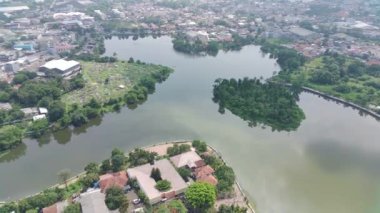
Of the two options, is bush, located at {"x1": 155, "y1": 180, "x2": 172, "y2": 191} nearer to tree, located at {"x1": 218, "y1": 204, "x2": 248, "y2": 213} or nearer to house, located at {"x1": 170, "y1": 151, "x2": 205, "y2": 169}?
house, located at {"x1": 170, "y1": 151, "x2": 205, "y2": 169}

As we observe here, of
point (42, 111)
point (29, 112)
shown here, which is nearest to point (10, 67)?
point (29, 112)

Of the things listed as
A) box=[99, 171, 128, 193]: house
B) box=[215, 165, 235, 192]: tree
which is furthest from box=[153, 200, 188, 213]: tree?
box=[99, 171, 128, 193]: house

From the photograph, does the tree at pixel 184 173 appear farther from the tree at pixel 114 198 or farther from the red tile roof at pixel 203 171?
the tree at pixel 114 198

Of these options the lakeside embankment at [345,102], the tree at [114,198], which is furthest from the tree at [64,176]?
the lakeside embankment at [345,102]

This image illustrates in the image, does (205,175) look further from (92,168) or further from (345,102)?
(345,102)

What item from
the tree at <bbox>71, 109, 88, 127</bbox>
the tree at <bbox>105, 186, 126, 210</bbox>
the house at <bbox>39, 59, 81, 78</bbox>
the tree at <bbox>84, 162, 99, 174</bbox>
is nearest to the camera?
the tree at <bbox>105, 186, 126, 210</bbox>

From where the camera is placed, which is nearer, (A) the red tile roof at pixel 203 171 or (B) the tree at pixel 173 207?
(B) the tree at pixel 173 207

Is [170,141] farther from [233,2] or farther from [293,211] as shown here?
[233,2]
